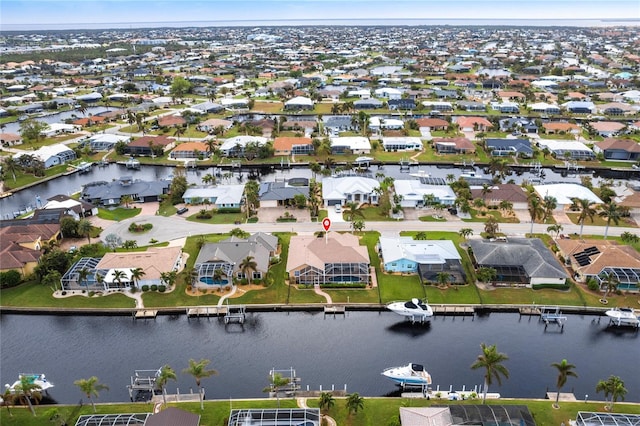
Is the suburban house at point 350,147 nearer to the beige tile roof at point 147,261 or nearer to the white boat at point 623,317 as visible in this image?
the beige tile roof at point 147,261

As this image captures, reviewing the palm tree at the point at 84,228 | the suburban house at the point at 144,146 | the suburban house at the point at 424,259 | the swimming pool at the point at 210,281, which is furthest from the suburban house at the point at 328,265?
the suburban house at the point at 144,146

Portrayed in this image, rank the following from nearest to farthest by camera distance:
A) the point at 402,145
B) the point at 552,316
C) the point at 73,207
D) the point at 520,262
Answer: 1. the point at 552,316
2. the point at 520,262
3. the point at 73,207
4. the point at 402,145

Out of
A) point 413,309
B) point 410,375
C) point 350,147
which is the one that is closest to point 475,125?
point 350,147

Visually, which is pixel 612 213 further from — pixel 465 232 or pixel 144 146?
pixel 144 146

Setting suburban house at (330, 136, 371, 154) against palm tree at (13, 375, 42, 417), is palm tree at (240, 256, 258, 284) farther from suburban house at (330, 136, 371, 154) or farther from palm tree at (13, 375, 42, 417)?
suburban house at (330, 136, 371, 154)

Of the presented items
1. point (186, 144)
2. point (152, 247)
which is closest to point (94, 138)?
point (186, 144)

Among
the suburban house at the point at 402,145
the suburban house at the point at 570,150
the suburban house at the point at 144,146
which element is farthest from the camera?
the suburban house at the point at 402,145
